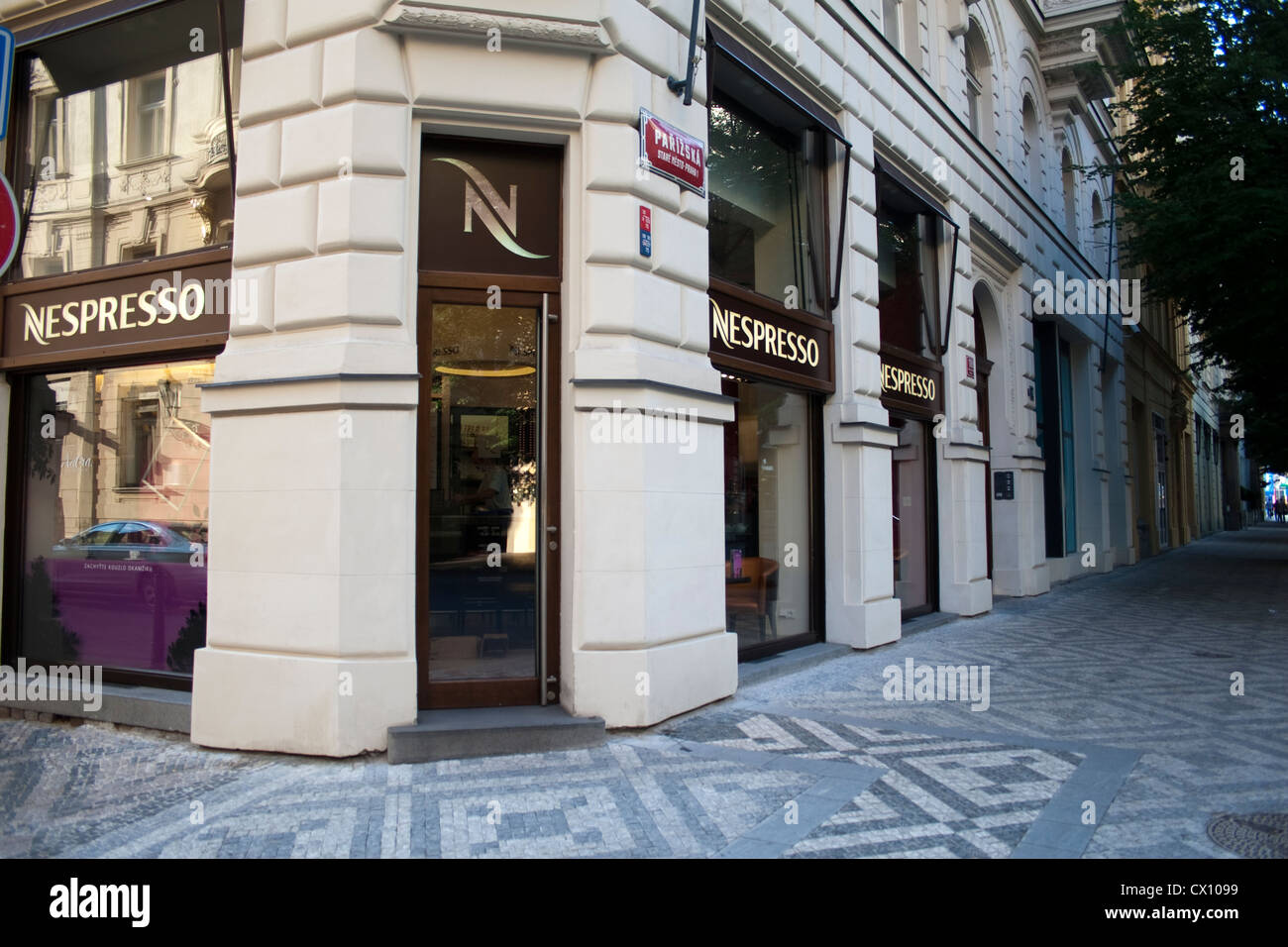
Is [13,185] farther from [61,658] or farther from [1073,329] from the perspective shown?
[1073,329]

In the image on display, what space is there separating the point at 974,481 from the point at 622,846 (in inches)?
403

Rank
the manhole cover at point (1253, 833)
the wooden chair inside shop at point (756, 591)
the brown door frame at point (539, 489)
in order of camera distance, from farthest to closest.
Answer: the wooden chair inside shop at point (756, 591) < the brown door frame at point (539, 489) < the manhole cover at point (1253, 833)

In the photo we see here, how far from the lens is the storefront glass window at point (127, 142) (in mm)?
6961

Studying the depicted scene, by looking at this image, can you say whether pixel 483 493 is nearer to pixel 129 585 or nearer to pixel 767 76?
pixel 129 585

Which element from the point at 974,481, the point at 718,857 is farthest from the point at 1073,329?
the point at 718,857

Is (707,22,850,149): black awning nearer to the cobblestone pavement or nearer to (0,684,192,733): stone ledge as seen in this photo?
the cobblestone pavement

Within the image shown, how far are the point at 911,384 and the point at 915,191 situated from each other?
2581 millimetres

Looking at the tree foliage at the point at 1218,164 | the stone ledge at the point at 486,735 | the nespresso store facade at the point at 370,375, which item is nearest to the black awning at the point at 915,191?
→ the nespresso store facade at the point at 370,375

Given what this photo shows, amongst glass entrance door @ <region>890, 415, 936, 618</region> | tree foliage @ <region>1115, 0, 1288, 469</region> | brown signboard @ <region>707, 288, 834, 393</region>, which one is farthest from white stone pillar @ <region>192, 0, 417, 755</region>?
tree foliage @ <region>1115, 0, 1288, 469</region>

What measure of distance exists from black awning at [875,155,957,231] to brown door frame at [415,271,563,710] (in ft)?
19.7

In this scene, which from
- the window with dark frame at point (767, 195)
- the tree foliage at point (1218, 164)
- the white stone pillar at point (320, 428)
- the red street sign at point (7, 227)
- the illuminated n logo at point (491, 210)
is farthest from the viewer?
the tree foliage at point (1218, 164)

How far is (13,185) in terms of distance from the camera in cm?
782

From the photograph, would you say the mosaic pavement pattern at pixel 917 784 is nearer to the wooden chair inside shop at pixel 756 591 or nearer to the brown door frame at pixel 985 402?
the wooden chair inside shop at pixel 756 591

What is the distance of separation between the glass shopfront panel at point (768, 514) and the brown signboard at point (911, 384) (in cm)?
172
